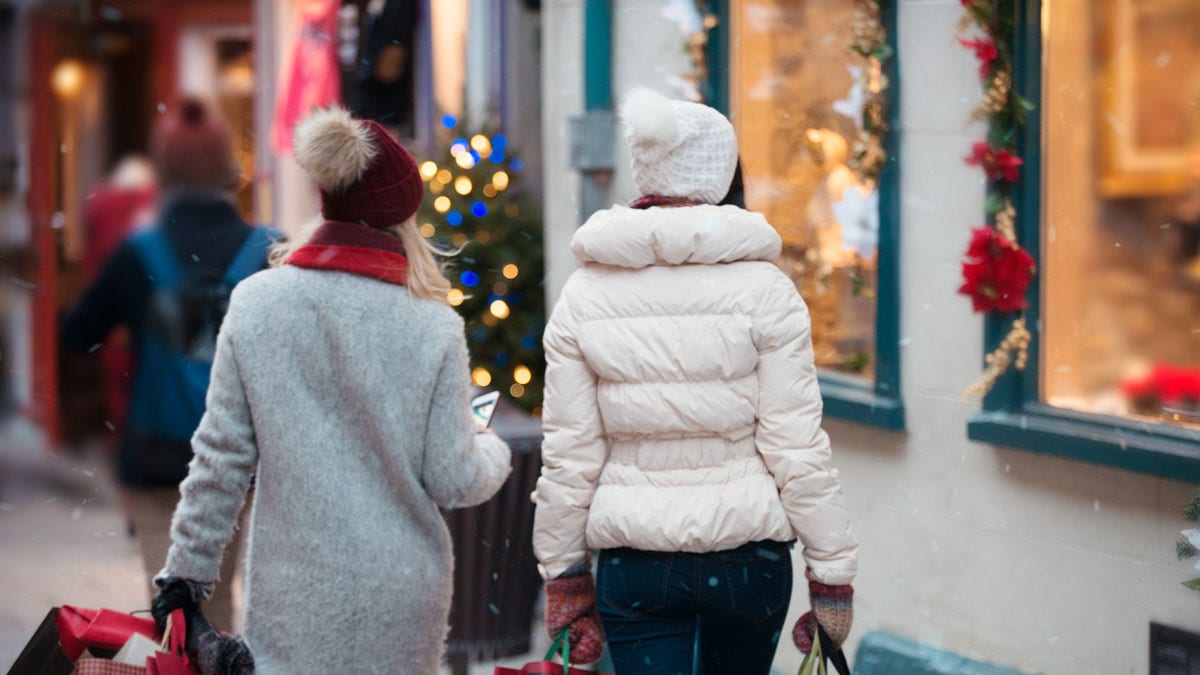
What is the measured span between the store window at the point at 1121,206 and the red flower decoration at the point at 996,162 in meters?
0.12

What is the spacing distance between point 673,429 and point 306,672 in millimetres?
959

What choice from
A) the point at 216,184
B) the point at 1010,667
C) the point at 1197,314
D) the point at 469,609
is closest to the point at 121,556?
the point at 469,609

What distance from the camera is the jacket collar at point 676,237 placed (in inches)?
141

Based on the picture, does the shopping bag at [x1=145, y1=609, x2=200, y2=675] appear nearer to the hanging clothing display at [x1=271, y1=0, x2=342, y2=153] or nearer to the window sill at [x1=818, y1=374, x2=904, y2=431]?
the window sill at [x1=818, y1=374, x2=904, y2=431]

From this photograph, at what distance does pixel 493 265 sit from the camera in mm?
8617

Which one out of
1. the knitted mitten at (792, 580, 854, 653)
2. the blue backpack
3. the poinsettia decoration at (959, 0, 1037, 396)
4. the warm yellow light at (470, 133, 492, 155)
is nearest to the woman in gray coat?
the knitted mitten at (792, 580, 854, 653)

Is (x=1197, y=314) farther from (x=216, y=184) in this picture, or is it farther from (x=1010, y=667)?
(x=216, y=184)

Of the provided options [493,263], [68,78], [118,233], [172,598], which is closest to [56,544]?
[118,233]

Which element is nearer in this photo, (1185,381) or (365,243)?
(365,243)

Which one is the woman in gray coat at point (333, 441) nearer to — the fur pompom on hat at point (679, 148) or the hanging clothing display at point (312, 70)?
the fur pompom on hat at point (679, 148)

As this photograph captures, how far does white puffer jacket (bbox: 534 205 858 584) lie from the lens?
140 inches

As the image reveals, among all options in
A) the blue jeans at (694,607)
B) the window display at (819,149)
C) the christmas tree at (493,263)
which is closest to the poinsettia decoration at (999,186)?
the window display at (819,149)

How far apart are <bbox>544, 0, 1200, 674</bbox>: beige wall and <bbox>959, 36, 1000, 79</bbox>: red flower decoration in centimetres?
14

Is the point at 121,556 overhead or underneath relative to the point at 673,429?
underneath
